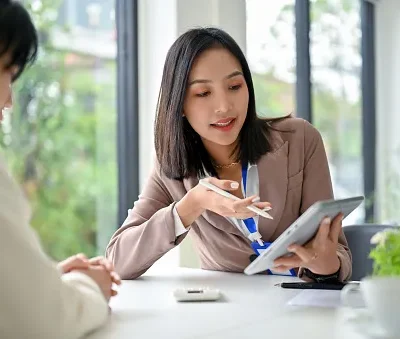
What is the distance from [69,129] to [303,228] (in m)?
1.50

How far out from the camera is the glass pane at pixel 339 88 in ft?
15.8

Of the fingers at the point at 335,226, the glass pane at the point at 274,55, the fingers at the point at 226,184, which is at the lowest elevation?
the fingers at the point at 335,226

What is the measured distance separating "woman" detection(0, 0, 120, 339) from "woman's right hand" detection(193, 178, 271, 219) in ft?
2.09

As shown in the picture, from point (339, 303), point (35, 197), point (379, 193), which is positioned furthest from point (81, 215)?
point (379, 193)

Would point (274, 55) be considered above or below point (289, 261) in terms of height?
above

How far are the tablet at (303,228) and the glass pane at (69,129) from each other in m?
1.26

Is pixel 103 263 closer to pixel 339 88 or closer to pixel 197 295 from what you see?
pixel 197 295

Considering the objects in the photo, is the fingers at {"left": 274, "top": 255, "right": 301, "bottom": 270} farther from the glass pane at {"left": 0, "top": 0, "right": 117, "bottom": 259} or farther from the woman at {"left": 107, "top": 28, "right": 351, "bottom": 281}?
the glass pane at {"left": 0, "top": 0, "right": 117, "bottom": 259}

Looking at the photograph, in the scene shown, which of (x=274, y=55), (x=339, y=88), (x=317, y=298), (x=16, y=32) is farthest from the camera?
(x=339, y=88)

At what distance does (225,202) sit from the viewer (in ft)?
6.09

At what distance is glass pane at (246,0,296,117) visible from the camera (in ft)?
13.4

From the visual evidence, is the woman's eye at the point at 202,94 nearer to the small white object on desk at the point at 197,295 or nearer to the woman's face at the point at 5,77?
the small white object on desk at the point at 197,295

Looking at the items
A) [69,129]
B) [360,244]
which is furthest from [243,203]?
[69,129]

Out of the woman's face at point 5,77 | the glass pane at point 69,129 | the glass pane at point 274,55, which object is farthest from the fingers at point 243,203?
the glass pane at point 274,55
